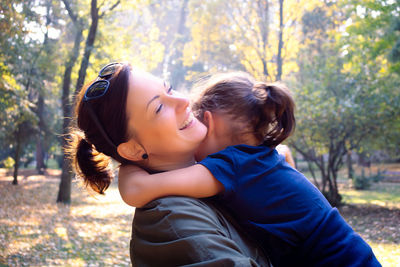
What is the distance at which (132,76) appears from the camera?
1.64 meters

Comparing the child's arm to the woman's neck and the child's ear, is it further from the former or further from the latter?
the child's ear

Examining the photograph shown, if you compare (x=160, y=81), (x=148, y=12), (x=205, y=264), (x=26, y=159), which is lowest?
(x=26, y=159)

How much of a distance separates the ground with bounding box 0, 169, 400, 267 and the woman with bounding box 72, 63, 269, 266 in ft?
6.14

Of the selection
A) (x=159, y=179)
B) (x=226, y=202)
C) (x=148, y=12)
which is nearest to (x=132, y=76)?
(x=159, y=179)

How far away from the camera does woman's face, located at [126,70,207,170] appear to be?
1.62 m

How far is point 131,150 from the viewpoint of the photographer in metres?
1.71

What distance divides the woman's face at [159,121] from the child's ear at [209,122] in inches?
8.7

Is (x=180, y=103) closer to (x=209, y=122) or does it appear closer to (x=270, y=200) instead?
(x=209, y=122)

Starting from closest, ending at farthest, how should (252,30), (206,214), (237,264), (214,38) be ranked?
(237,264) < (206,214) < (252,30) < (214,38)

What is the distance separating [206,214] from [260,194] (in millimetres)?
305

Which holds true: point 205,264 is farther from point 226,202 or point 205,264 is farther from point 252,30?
point 252,30

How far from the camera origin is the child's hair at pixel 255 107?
1.99m

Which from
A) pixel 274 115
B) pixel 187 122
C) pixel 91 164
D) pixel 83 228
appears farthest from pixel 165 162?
pixel 83 228

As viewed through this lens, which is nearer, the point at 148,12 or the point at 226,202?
the point at 226,202
